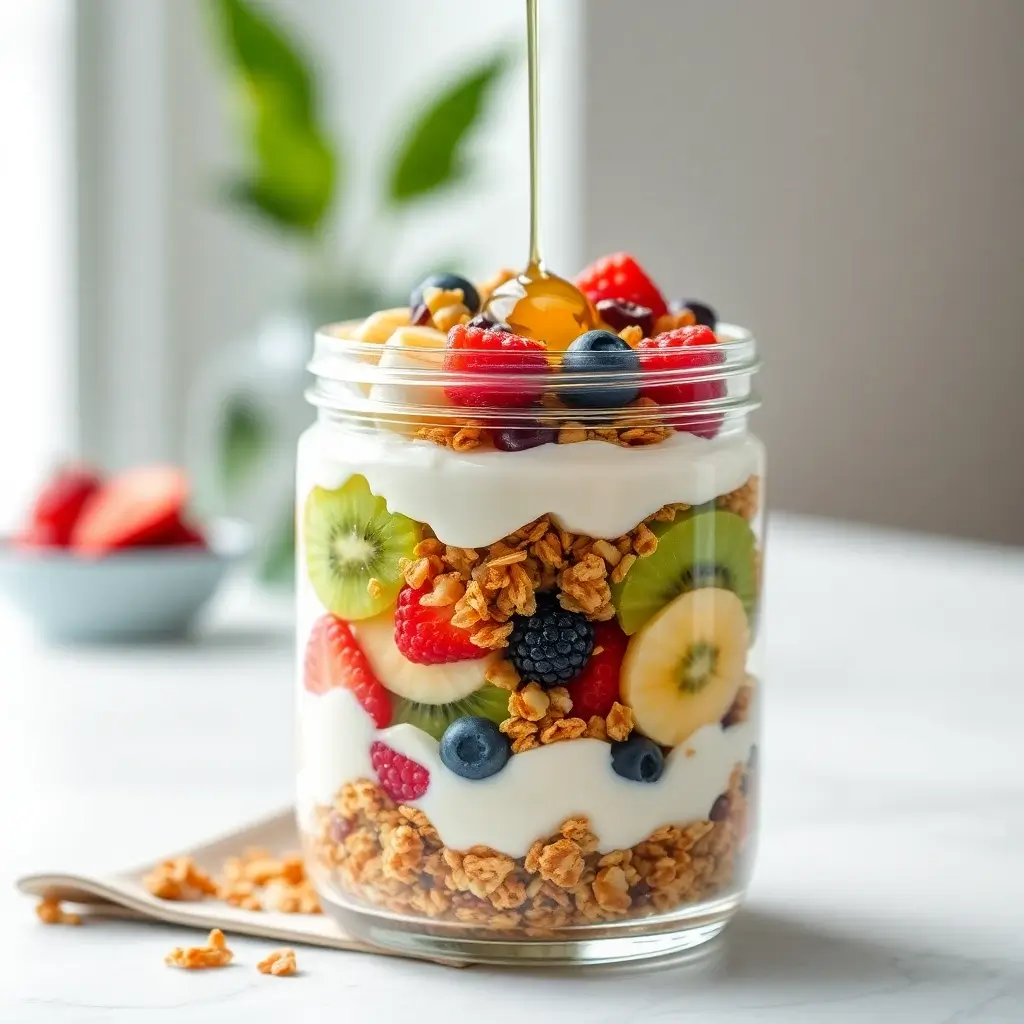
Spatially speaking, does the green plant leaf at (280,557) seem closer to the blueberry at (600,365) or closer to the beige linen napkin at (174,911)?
the beige linen napkin at (174,911)

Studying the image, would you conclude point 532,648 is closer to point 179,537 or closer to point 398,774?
point 398,774

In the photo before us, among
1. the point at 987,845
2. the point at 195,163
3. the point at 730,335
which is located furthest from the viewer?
the point at 195,163

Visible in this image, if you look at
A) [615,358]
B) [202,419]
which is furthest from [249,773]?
[202,419]

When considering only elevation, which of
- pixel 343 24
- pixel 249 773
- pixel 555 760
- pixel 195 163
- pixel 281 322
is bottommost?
pixel 249 773

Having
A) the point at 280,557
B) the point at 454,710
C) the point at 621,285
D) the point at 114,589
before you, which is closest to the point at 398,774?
the point at 454,710

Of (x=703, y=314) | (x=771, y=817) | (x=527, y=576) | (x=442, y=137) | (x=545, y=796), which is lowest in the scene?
(x=771, y=817)

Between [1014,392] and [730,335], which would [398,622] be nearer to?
[730,335]
